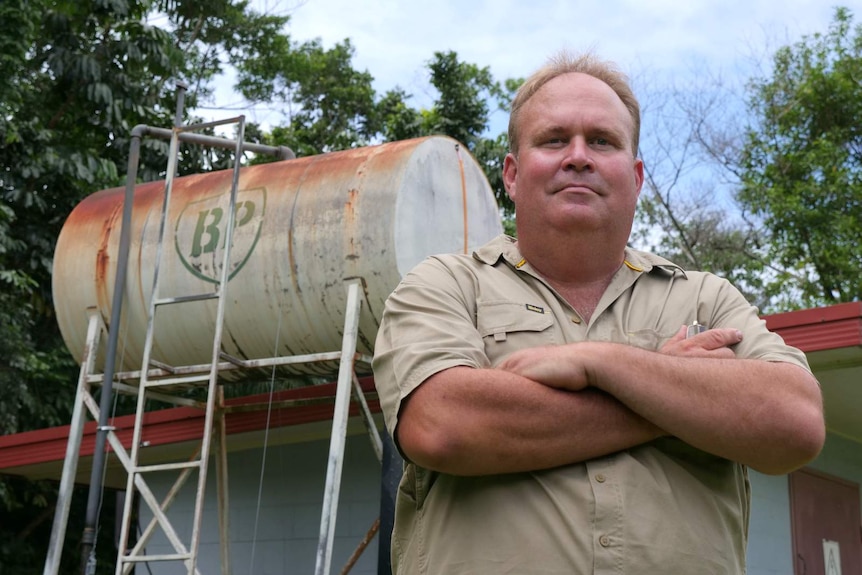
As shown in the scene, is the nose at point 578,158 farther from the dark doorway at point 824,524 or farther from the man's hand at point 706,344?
the dark doorway at point 824,524

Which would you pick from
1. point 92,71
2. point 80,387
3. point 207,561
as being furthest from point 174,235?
point 92,71

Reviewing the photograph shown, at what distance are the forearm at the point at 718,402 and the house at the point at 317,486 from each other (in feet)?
17.3

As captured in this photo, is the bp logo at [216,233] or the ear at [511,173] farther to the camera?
the bp logo at [216,233]

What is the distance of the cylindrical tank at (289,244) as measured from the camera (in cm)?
834

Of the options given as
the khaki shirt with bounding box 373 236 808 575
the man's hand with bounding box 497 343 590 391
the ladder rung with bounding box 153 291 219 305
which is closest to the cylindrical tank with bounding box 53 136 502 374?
the ladder rung with bounding box 153 291 219 305

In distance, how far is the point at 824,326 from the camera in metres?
7.13

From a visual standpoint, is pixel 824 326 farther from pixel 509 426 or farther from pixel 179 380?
pixel 509 426

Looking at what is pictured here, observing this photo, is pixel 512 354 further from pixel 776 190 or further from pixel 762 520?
pixel 776 190

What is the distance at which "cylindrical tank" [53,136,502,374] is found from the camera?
A: 27.4 feet

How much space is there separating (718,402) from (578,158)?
696 millimetres

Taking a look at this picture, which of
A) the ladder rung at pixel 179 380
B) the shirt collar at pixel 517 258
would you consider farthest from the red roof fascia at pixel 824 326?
the shirt collar at pixel 517 258

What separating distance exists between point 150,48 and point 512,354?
16652 millimetres

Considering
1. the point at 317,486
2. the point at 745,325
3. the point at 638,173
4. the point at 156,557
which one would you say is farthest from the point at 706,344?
the point at 317,486

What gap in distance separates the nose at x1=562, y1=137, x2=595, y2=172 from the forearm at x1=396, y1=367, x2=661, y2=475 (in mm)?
581
